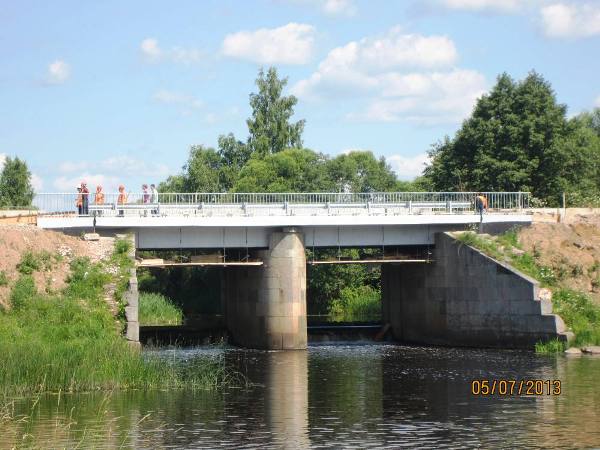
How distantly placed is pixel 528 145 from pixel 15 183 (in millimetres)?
48953

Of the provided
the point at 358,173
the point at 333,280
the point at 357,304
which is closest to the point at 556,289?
the point at 357,304

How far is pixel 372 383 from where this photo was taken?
4391 cm

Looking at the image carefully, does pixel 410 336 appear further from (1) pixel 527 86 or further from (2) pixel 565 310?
(1) pixel 527 86

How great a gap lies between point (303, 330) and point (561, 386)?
23263mm

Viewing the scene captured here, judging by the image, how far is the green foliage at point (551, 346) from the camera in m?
54.9

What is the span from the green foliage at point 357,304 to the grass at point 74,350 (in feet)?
137

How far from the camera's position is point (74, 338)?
46.2m

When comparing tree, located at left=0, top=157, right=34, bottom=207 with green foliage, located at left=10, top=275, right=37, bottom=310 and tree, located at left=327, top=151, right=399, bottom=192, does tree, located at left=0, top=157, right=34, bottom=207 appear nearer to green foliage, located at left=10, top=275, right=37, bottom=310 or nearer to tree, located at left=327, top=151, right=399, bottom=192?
tree, located at left=327, top=151, right=399, bottom=192

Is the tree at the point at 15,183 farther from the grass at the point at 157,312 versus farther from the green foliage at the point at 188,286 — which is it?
the grass at the point at 157,312

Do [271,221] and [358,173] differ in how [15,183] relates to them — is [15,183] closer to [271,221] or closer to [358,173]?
[358,173]

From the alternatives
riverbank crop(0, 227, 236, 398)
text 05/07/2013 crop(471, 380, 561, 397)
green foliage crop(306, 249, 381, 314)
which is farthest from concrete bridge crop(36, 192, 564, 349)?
green foliage crop(306, 249, 381, 314)

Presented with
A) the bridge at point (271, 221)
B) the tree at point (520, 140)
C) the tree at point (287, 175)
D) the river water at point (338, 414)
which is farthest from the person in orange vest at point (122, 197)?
the tree at point (287, 175)

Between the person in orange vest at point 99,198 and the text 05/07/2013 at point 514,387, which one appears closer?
the text 05/07/2013 at point 514,387

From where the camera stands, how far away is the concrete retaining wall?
57.2 m
